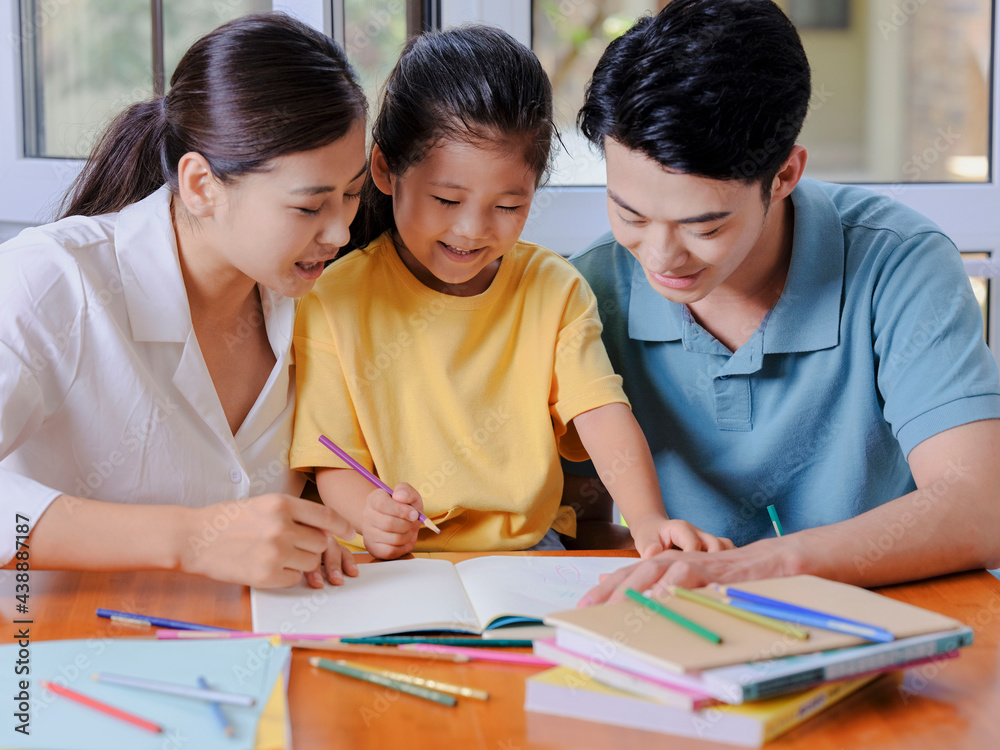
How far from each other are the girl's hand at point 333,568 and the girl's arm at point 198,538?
0.02m

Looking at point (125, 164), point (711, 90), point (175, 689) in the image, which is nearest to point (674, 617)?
point (175, 689)

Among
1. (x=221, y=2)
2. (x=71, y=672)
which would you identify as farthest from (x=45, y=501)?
(x=221, y=2)

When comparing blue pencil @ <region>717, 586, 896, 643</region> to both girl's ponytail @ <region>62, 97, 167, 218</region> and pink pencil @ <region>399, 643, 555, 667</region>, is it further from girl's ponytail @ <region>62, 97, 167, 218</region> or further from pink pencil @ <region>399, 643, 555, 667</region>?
girl's ponytail @ <region>62, 97, 167, 218</region>

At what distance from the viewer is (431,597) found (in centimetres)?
89

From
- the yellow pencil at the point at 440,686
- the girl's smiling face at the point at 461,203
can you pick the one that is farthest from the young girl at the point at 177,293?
the yellow pencil at the point at 440,686

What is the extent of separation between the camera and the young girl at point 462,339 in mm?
1200

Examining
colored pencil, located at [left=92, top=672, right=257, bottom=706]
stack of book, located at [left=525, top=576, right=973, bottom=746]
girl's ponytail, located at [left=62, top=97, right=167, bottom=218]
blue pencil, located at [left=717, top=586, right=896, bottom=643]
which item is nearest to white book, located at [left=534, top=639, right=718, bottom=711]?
stack of book, located at [left=525, top=576, right=973, bottom=746]

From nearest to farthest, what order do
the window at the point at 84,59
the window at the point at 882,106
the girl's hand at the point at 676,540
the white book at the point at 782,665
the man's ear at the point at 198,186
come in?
the white book at the point at 782,665, the girl's hand at the point at 676,540, the man's ear at the point at 198,186, the window at the point at 84,59, the window at the point at 882,106

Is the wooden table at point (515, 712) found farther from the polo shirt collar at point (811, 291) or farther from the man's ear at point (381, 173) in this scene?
the man's ear at point (381, 173)

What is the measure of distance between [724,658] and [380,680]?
0.27 m

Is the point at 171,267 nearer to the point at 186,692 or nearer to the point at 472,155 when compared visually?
the point at 472,155

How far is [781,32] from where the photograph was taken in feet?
3.60

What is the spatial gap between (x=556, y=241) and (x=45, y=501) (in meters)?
1.42

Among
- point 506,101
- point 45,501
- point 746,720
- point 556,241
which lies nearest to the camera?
point 746,720
